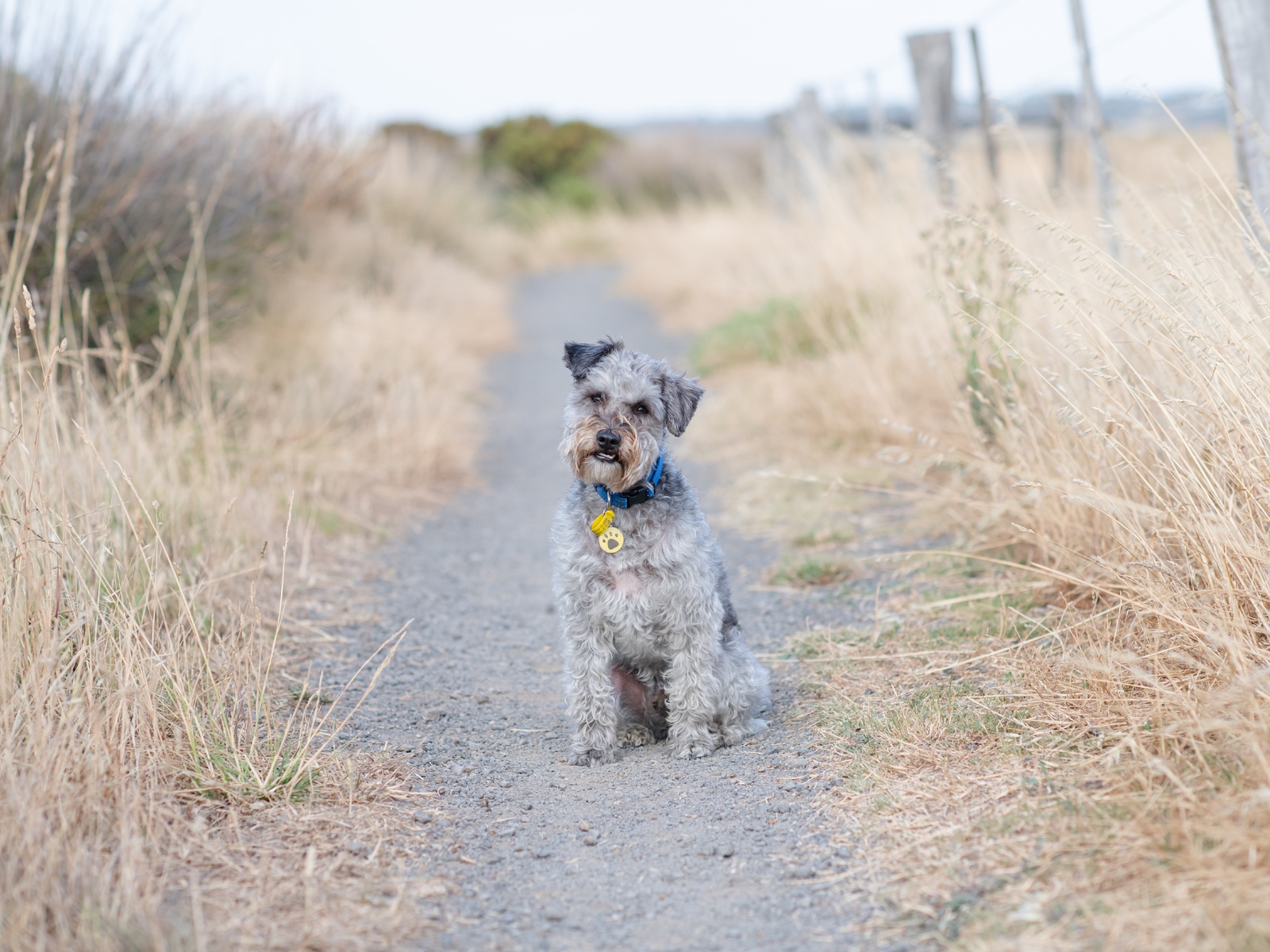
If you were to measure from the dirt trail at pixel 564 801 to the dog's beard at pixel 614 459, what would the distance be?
1074mm

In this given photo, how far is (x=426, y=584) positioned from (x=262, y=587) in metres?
1.02

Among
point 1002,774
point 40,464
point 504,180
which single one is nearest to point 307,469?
point 40,464

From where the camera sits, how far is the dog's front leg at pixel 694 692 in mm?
4203

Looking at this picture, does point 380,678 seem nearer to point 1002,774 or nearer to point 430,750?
point 430,750

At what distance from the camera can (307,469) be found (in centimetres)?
757

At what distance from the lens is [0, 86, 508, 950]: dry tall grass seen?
293 cm

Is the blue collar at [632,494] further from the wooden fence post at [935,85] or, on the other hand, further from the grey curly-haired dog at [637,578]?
the wooden fence post at [935,85]

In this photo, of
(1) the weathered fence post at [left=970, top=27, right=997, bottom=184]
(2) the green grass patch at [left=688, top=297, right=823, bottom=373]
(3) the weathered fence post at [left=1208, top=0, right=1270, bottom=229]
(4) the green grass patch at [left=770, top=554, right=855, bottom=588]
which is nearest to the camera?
(3) the weathered fence post at [left=1208, top=0, right=1270, bottom=229]

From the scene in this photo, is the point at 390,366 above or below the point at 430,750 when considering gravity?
above

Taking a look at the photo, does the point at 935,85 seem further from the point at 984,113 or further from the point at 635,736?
the point at 635,736

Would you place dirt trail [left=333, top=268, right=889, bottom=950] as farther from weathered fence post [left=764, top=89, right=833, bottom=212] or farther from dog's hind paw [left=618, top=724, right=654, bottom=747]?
weathered fence post [left=764, top=89, right=833, bottom=212]

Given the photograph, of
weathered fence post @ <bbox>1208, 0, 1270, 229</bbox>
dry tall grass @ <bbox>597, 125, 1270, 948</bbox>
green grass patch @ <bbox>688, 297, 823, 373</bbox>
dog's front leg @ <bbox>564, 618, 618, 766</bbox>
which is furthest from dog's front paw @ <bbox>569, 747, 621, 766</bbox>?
green grass patch @ <bbox>688, 297, 823, 373</bbox>

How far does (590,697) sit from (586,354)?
1.33 meters

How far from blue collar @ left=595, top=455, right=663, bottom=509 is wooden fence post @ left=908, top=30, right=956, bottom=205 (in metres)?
6.17
